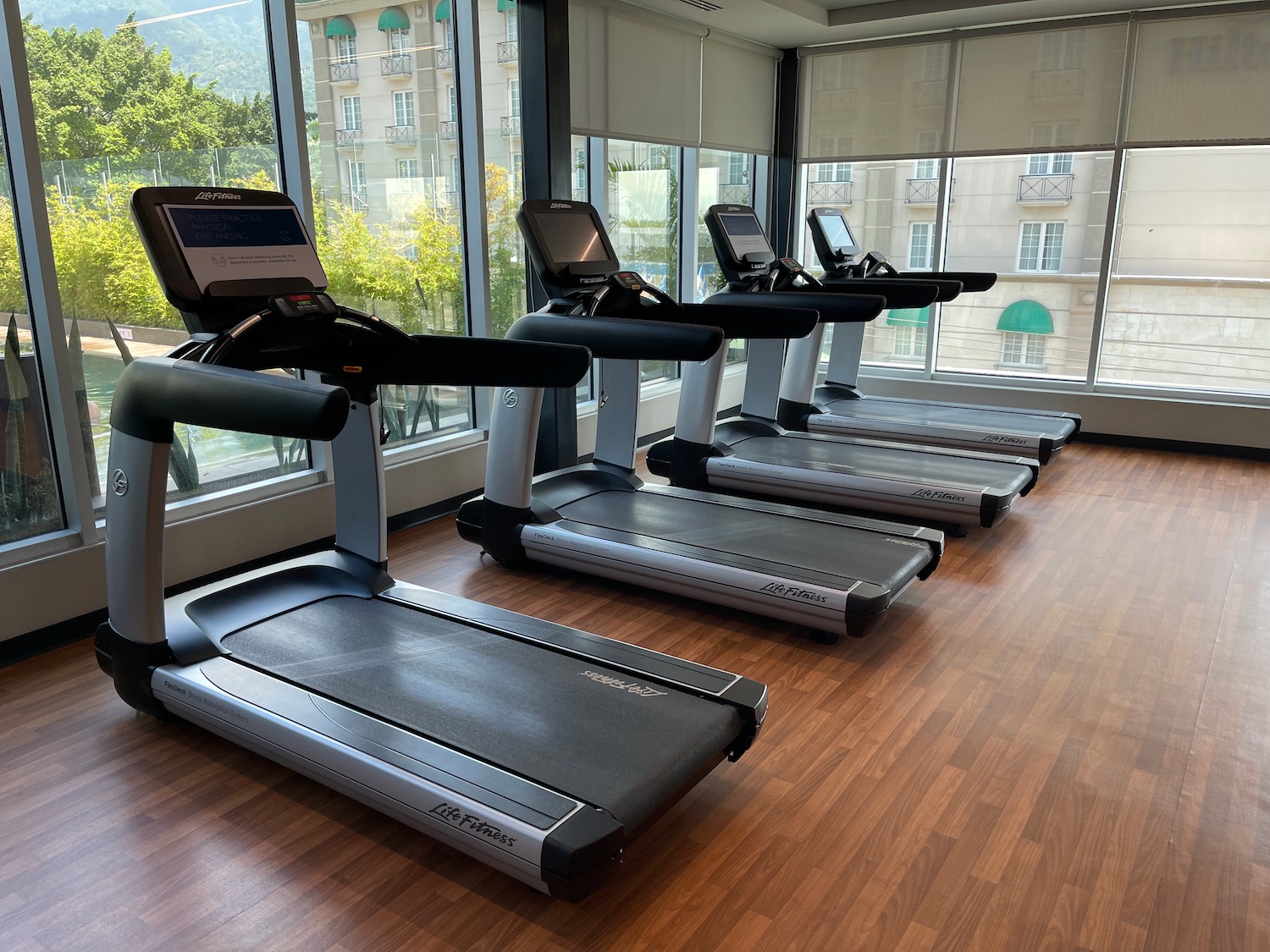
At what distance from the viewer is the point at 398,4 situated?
14.4 ft

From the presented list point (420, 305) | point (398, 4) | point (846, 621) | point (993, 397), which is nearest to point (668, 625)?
point (846, 621)

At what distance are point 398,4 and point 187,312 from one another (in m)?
2.58

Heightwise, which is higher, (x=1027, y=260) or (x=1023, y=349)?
(x=1027, y=260)

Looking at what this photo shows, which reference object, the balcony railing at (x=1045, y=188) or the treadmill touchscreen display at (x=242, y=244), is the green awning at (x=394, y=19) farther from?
the balcony railing at (x=1045, y=188)

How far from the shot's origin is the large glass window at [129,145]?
3.17 metres

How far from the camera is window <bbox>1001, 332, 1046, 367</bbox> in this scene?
672 centimetres

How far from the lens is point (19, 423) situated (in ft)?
10.4

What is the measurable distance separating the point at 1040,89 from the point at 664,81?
2.53 m

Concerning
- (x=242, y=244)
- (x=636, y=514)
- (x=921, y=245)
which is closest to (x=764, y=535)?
(x=636, y=514)

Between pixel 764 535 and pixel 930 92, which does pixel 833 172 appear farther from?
pixel 764 535

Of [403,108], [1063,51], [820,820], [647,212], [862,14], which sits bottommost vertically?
[820,820]

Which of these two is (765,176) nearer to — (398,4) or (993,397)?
(993,397)

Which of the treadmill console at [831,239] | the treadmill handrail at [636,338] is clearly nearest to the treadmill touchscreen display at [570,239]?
the treadmill handrail at [636,338]

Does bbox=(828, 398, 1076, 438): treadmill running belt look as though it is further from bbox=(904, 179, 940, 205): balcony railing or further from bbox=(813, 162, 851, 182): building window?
bbox=(813, 162, 851, 182): building window
